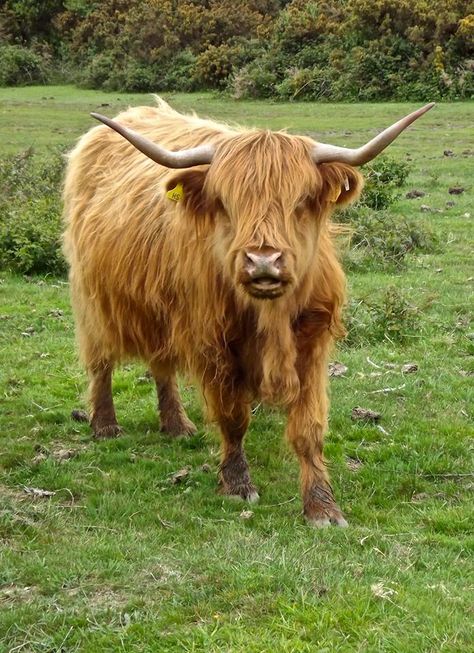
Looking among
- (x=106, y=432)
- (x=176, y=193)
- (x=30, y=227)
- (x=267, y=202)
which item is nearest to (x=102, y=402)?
(x=106, y=432)

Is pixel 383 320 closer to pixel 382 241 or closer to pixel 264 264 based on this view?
pixel 382 241

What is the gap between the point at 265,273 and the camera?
4.01m

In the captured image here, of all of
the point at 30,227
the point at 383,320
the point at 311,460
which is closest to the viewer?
the point at 311,460

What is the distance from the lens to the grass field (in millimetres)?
3463

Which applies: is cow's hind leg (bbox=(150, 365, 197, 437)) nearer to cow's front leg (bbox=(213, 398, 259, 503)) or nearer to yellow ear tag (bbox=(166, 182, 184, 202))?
cow's front leg (bbox=(213, 398, 259, 503))

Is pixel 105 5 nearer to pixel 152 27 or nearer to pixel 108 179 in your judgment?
pixel 152 27

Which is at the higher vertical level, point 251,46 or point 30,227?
point 251,46

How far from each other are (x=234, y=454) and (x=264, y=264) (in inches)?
55.0

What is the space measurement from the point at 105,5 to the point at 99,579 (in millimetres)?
36711

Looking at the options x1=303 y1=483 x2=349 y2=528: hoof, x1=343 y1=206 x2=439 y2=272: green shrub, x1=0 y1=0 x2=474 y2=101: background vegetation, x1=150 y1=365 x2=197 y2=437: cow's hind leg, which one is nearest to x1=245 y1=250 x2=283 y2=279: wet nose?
x1=303 y1=483 x2=349 y2=528: hoof

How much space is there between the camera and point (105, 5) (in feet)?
124

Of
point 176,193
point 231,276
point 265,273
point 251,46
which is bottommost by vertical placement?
point 251,46

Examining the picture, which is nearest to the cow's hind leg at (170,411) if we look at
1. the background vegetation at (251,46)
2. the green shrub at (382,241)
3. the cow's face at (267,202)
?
the cow's face at (267,202)

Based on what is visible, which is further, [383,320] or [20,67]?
[20,67]
